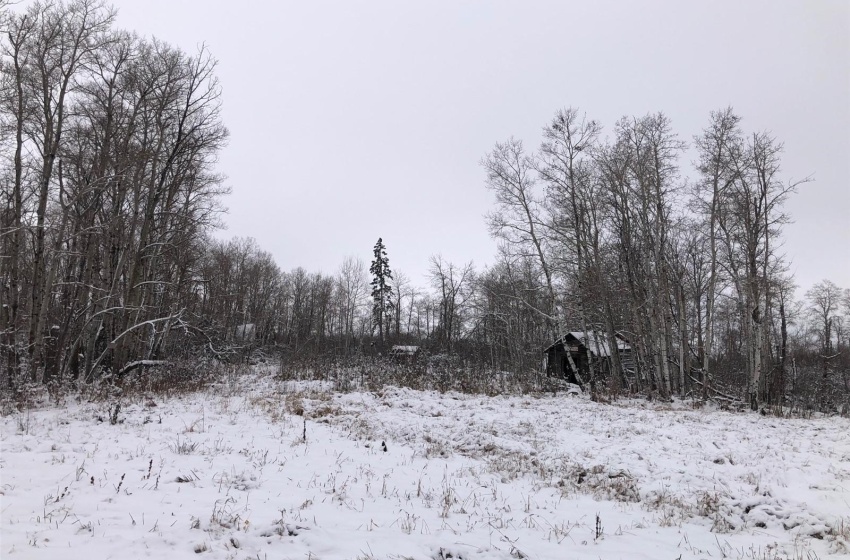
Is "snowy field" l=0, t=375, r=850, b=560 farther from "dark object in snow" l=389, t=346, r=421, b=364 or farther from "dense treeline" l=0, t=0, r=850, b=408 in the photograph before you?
"dark object in snow" l=389, t=346, r=421, b=364

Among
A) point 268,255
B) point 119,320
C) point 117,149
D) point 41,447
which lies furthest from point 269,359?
point 268,255

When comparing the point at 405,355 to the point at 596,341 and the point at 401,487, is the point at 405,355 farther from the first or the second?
the point at 401,487

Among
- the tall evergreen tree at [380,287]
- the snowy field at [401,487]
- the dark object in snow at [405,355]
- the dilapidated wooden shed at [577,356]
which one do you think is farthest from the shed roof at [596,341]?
the tall evergreen tree at [380,287]

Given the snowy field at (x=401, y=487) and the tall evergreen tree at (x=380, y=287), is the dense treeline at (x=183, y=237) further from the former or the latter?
the tall evergreen tree at (x=380, y=287)

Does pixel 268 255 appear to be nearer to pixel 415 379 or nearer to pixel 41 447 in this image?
pixel 415 379

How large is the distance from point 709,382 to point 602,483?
14.9 metres

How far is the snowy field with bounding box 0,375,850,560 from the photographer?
4059 millimetres

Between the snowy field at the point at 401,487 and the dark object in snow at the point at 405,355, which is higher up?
the dark object in snow at the point at 405,355

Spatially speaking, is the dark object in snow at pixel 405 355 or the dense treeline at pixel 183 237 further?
the dark object in snow at pixel 405 355

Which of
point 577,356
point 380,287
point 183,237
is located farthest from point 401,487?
point 380,287

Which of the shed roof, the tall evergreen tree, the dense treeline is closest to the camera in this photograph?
the dense treeline

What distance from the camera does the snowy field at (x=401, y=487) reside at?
406 cm

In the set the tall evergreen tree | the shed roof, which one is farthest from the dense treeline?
the tall evergreen tree

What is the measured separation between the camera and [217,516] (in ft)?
14.2
